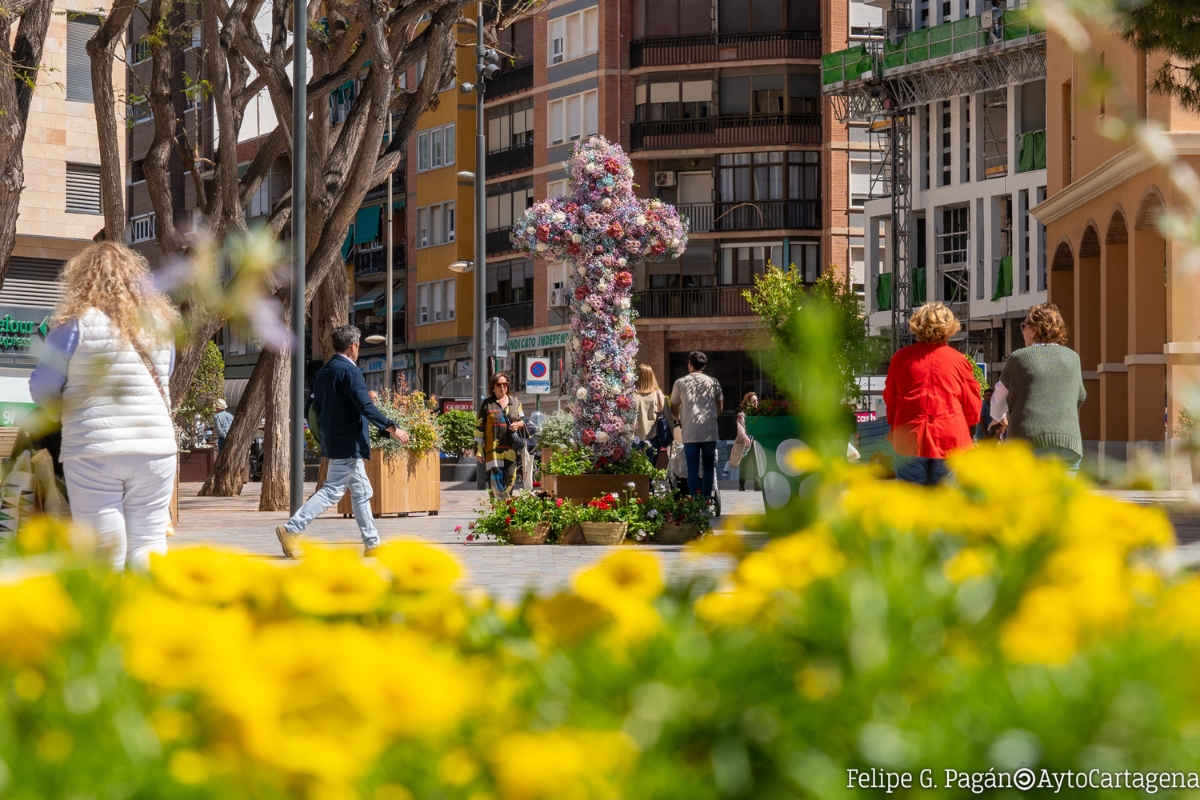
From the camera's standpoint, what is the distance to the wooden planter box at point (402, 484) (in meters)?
21.1

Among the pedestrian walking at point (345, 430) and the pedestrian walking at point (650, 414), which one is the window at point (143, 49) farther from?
the pedestrian walking at point (345, 430)

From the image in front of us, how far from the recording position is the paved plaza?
1229cm

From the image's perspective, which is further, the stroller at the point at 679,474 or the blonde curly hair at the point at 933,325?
the stroller at the point at 679,474

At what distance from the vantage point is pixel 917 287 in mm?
54375

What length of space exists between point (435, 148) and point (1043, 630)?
6894 centimetres

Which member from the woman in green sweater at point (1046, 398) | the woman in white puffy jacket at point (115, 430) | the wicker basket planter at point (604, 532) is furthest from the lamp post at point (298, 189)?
the woman in white puffy jacket at point (115, 430)

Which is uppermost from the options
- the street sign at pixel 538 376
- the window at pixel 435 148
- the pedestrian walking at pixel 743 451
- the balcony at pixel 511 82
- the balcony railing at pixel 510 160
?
the balcony at pixel 511 82

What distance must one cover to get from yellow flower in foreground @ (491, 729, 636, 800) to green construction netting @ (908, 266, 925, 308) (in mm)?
54039

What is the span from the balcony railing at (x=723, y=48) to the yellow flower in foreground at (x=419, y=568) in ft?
196

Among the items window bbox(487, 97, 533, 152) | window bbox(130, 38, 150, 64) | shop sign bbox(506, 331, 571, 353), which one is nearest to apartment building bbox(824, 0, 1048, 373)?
shop sign bbox(506, 331, 571, 353)

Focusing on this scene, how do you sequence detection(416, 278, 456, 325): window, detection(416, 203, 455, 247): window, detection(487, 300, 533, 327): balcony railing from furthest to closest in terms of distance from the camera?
detection(416, 278, 456, 325): window
detection(416, 203, 455, 247): window
detection(487, 300, 533, 327): balcony railing

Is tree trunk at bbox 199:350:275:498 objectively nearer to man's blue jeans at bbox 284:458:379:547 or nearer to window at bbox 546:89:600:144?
man's blue jeans at bbox 284:458:379:547

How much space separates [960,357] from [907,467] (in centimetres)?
72

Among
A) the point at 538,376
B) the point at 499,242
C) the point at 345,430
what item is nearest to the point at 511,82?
the point at 499,242
